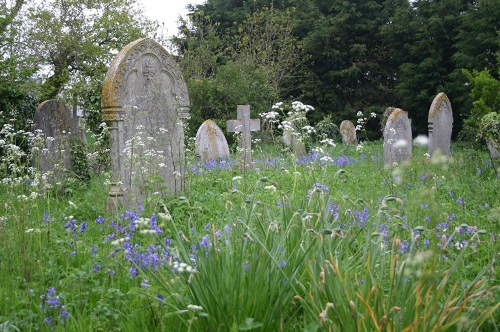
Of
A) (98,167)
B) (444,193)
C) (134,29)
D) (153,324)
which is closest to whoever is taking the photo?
(153,324)

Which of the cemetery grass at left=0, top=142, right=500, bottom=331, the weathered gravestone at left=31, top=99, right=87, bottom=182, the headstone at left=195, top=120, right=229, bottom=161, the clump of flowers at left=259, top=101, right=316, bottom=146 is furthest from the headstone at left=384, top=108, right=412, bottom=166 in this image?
the cemetery grass at left=0, top=142, right=500, bottom=331

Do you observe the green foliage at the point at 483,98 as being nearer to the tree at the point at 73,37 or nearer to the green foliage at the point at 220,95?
the green foliage at the point at 220,95

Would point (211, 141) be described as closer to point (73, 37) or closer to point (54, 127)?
point (54, 127)

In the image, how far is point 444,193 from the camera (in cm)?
715

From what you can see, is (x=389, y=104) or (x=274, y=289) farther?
(x=389, y=104)

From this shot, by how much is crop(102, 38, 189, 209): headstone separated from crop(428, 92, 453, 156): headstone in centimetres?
775

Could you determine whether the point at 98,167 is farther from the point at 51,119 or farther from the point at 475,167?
the point at 475,167

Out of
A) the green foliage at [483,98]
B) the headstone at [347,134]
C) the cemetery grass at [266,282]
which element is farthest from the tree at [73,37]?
the cemetery grass at [266,282]

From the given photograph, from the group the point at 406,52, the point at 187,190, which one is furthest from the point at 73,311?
the point at 406,52

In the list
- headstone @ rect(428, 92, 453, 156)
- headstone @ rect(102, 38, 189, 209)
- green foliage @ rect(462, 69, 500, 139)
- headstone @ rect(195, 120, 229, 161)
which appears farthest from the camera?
green foliage @ rect(462, 69, 500, 139)

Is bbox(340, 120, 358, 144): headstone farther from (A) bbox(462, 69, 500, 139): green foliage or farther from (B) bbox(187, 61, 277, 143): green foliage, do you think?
(A) bbox(462, 69, 500, 139): green foliage

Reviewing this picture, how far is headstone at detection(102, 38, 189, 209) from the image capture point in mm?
6305

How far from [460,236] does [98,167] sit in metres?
6.92

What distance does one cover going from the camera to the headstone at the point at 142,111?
6305 millimetres
